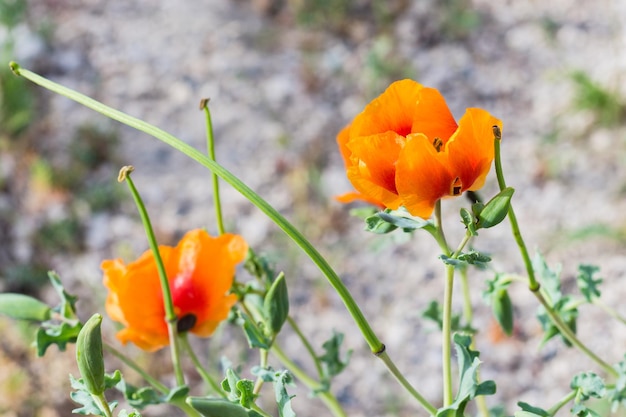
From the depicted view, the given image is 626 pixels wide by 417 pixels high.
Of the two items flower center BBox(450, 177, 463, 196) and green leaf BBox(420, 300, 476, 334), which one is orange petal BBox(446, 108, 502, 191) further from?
green leaf BBox(420, 300, 476, 334)

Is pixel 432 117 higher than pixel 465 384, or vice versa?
pixel 432 117

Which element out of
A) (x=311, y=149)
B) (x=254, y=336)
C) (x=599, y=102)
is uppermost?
(x=599, y=102)

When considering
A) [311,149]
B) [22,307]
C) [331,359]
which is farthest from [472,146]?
[311,149]

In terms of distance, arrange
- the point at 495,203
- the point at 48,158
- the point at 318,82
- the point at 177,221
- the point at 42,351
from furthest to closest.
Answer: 1. the point at 318,82
2. the point at 48,158
3. the point at 177,221
4. the point at 42,351
5. the point at 495,203

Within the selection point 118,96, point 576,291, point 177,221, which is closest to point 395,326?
point 576,291

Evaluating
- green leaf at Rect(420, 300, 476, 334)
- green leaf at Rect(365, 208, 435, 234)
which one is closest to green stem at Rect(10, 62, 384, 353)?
green leaf at Rect(365, 208, 435, 234)

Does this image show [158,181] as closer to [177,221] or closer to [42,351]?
[177,221]

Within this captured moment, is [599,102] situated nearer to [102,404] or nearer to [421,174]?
[421,174]

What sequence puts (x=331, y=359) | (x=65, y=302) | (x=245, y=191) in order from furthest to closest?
(x=331, y=359)
(x=65, y=302)
(x=245, y=191)
